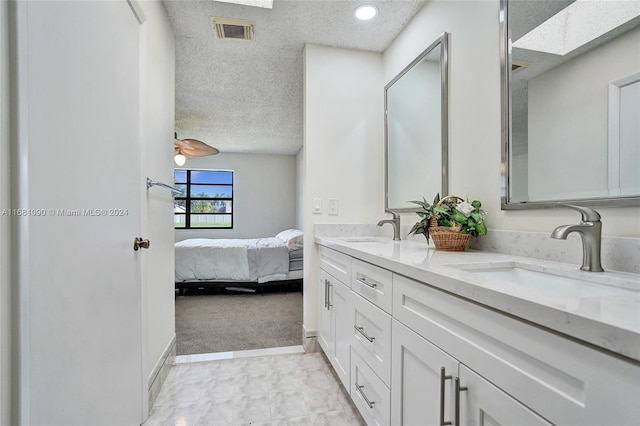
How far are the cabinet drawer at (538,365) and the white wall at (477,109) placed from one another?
65cm

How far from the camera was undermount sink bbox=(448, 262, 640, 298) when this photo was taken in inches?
30.4

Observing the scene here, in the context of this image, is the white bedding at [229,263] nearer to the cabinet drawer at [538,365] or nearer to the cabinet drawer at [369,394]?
the cabinet drawer at [369,394]

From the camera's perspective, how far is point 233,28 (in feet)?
6.92

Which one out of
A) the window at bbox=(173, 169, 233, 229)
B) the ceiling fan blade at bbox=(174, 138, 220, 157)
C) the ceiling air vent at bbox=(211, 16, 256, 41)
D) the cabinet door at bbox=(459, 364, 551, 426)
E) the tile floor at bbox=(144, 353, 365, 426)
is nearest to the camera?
the cabinet door at bbox=(459, 364, 551, 426)

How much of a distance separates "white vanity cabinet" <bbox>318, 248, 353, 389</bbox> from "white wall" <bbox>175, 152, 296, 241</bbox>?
4625 millimetres

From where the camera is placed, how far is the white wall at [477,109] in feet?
4.39

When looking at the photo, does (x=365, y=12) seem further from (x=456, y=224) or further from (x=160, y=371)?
(x=160, y=371)

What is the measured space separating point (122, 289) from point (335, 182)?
62.5 inches

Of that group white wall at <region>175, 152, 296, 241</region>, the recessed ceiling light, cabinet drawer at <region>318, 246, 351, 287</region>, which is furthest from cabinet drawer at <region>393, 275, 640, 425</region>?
white wall at <region>175, 152, 296, 241</region>

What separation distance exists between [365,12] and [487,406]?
2.16 metres

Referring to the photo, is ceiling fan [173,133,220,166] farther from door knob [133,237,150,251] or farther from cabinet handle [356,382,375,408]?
cabinet handle [356,382,375,408]

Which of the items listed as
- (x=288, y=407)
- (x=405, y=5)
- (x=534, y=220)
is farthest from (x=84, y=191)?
(x=405, y=5)

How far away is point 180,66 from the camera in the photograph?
2.68 m

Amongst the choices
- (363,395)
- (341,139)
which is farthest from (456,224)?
(341,139)
